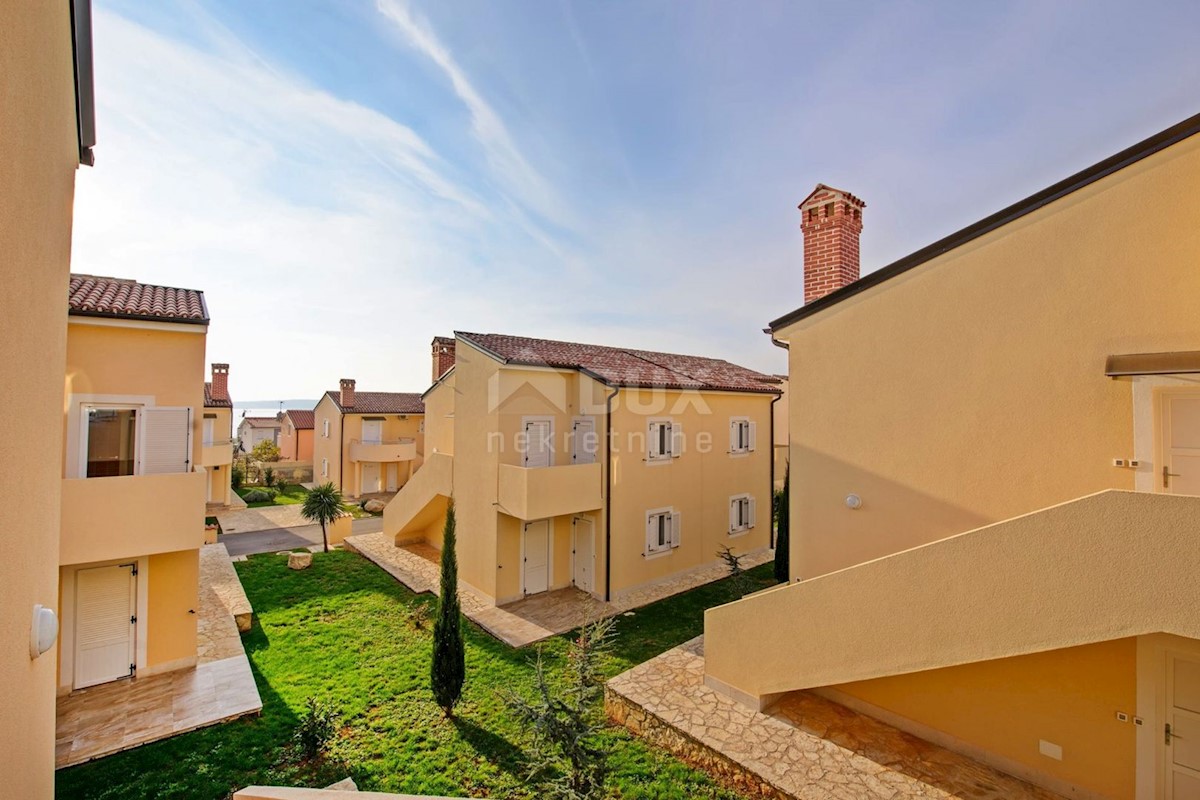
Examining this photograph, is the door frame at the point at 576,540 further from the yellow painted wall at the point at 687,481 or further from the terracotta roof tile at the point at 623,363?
the terracotta roof tile at the point at 623,363

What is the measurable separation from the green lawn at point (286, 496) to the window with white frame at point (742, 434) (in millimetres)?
26335

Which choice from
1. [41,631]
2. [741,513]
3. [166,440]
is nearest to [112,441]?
[166,440]

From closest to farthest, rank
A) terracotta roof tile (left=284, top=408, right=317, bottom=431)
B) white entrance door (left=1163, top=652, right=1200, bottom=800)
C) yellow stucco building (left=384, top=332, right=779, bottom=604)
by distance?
white entrance door (left=1163, top=652, right=1200, bottom=800), yellow stucco building (left=384, top=332, right=779, bottom=604), terracotta roof tile (left=284, top=408, right=317, bottom=431)

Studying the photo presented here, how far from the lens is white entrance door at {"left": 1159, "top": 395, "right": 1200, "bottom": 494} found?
6.80 m

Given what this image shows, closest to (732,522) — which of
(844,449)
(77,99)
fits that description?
(844,449)

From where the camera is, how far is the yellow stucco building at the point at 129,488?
31.6 feet

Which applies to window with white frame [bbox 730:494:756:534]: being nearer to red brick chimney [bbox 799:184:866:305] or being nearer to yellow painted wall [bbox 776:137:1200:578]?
yellow painted wall [bbox 776:137:1200:578]

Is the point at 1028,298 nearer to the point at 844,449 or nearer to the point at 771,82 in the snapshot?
the point at 844,449

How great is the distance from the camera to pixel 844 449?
32.4ft

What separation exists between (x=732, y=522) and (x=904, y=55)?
50.7ft

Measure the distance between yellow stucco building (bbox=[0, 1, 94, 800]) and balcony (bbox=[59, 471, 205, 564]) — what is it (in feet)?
15.6

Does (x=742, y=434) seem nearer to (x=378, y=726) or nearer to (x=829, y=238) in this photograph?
(x=829, y=238)

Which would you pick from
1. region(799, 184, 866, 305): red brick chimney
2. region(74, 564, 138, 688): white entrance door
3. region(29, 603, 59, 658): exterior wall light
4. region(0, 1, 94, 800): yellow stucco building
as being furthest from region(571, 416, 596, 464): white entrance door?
region(29, 603, 59, 658): exterior wall light

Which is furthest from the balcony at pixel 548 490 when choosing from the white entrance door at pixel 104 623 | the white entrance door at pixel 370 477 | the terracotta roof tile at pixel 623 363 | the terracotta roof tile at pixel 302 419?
the terracotta roof tile at pixel 302 419
